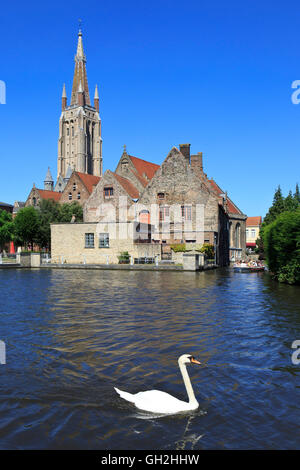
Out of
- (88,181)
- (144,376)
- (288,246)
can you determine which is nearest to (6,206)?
(88,181)

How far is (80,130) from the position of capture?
137 m

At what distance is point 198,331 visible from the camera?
11383 millimetres

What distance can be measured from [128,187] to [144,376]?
51229 mm

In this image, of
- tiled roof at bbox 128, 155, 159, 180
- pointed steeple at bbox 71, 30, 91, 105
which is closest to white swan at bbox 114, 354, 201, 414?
tiled roof at bbox 128, 155, 159, 180

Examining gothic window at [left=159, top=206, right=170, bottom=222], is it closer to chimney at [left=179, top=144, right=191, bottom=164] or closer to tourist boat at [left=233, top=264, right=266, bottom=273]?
chimney at [left=179, top=144, right=191, bottom=164]

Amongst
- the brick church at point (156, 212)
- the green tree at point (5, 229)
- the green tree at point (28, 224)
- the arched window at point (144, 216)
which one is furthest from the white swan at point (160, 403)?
the green tree at point (5, 229)

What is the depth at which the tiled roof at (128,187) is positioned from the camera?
186 feet

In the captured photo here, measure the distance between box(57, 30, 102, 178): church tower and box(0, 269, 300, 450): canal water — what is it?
127776 mm

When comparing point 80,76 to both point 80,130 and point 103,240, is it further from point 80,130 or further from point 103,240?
point 103,240

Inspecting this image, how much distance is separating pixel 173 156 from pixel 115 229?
12624mm

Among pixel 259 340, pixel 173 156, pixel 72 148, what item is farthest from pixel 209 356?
pixel 72 148

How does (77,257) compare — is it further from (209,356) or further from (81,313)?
(209,356)

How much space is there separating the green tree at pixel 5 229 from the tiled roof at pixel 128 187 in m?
33.5
